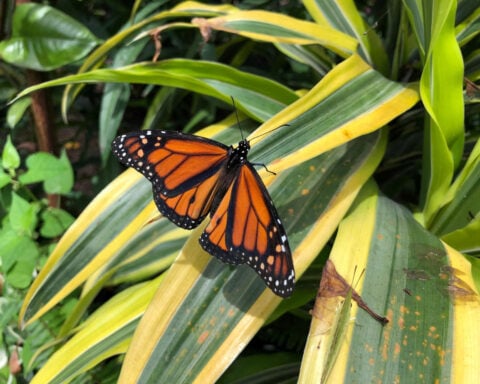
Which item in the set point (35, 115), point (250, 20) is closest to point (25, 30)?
point (35, 115)

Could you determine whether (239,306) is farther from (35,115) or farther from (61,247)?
(35,115)

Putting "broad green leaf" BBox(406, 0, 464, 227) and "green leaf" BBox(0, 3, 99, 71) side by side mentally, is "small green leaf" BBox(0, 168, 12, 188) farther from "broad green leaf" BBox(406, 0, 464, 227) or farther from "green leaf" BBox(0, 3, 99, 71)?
"broad green leaf" BBox(406, 0, 464, 227)

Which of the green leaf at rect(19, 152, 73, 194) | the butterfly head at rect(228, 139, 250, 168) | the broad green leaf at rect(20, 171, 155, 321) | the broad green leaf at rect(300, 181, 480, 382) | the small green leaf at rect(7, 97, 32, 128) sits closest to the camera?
the broad green leaf at rect(300, 181, 480, 382)

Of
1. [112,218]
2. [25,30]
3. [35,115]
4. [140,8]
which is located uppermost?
[140,8]

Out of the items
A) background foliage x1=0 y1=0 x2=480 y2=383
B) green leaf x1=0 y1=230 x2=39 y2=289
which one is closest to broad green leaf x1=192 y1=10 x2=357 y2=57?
Result: background foliage x1=0 y1=0 x2=480 y2=383

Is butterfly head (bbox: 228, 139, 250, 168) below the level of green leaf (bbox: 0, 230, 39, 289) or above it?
above

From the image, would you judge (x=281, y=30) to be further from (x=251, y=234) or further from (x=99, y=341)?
(x=99, y=341)

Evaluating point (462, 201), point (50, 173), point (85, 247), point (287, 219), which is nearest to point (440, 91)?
point (462, 201)

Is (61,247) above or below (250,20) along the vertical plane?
below
